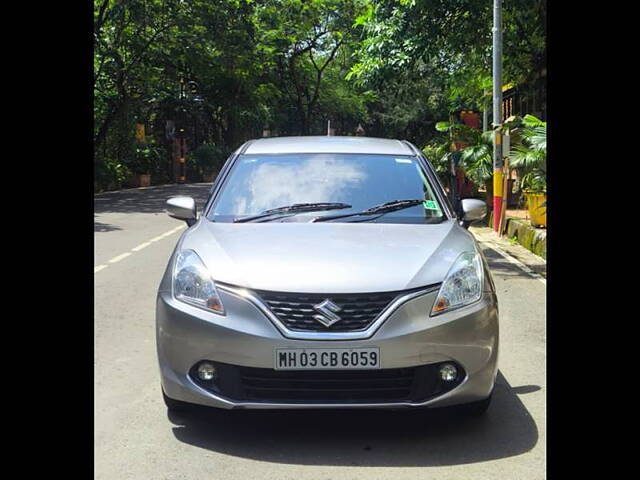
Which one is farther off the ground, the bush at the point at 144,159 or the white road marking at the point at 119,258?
the bush at the point at 144,159

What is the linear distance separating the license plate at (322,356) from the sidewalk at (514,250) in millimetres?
7540

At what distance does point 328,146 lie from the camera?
6.09 m

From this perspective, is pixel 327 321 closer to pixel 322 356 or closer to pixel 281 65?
pixel 322 356

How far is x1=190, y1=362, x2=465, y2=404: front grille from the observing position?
4.25 meters

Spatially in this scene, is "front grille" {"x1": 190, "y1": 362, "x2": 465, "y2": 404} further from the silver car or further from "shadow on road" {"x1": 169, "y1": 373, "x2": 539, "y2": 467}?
"shadow on road" {"x1": 169, "y1": 373, "x2": 539, "y2": 467}

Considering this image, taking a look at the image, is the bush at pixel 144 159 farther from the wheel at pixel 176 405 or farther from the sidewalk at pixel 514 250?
the wheel at pixel 176 405

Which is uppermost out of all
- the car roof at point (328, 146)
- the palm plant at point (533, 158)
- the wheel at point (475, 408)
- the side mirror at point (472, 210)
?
the palm plant at point (533, 158)

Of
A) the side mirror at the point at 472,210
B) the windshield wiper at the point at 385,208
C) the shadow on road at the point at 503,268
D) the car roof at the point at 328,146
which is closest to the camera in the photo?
the windshield wiper at the point at 385,208

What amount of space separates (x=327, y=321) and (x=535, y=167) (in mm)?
12182

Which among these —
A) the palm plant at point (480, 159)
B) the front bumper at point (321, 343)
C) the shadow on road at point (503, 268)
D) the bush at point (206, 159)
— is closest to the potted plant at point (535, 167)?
the shadow on road at point (503, 268)

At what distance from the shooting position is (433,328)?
14.0 feet

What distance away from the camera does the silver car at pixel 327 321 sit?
4219 mm

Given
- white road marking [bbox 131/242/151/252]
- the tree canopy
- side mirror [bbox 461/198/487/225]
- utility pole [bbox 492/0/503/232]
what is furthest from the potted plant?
side mirror [bbox 461/198/487/225]

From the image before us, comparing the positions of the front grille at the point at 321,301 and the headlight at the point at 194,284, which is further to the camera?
the headlight at the point at 194,284
